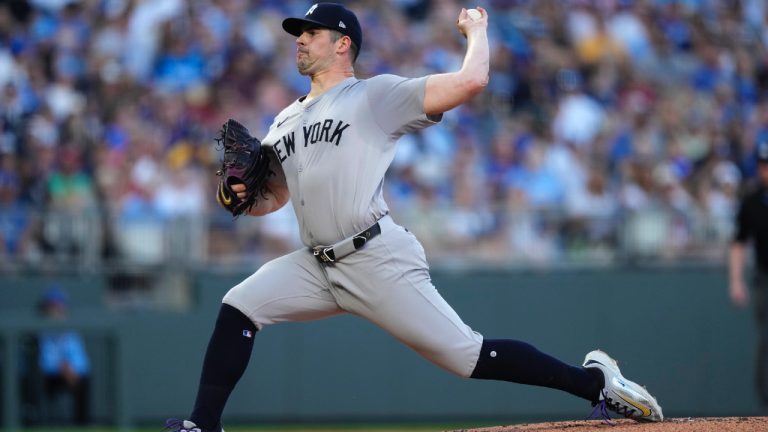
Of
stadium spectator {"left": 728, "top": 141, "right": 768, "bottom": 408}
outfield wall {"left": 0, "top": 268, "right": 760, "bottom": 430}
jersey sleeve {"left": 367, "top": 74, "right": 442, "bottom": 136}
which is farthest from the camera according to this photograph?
outfield wall {"left": 0, "top": 268, "right": 760, "bottom": 430}

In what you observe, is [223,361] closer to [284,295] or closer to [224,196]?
[284,295]

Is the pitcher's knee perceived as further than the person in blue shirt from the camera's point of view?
No

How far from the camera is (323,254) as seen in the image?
547 cm

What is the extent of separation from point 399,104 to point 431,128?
25.3ft

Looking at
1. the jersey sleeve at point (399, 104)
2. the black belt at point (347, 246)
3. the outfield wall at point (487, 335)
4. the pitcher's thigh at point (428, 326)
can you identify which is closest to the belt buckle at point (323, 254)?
the black belt at point (347, 246)

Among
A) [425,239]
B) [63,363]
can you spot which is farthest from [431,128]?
[63,363]

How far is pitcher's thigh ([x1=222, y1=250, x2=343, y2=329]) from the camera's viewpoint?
18.2ft

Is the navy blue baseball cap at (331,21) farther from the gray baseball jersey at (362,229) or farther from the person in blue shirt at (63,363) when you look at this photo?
the person in blue shirt at (63,363)

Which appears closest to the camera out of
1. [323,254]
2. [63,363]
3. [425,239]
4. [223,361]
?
[323,254]

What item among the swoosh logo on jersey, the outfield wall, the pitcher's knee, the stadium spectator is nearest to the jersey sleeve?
the swoosh logo on jersey

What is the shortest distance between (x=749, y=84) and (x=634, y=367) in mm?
4266

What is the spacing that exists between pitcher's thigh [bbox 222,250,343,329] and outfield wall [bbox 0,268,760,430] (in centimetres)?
648

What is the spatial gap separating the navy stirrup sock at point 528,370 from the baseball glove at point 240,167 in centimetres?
129

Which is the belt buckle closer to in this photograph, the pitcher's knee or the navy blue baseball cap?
the pitcher's knee
